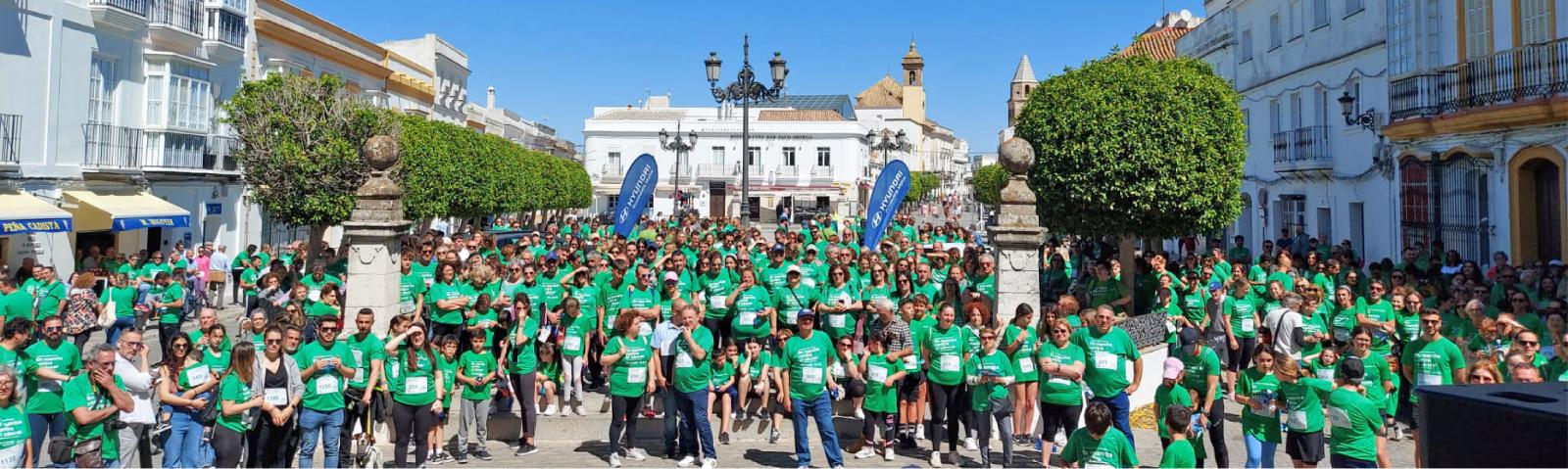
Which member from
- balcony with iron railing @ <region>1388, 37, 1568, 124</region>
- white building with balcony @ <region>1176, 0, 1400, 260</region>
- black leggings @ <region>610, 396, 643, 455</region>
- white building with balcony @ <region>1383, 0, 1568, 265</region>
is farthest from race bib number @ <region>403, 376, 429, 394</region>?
white building with balcony @ <region>1176, 0, 1400, 260</region>

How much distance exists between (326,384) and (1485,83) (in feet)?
58.0

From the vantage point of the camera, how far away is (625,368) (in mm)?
8711

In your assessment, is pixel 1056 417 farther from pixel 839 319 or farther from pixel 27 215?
pixel 27 215

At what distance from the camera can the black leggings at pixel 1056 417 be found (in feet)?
26.9

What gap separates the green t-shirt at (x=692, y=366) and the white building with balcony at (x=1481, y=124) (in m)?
13.5

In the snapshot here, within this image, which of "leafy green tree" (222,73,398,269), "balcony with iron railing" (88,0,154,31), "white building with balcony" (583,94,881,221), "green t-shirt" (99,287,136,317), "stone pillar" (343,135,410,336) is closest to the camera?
"stone pillar" (343,135,410,336)

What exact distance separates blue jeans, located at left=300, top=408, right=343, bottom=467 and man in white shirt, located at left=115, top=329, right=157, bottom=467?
3.61ft

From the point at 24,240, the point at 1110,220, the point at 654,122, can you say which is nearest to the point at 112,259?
the point at 24,240

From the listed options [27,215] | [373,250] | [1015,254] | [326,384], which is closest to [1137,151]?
[1015,254]

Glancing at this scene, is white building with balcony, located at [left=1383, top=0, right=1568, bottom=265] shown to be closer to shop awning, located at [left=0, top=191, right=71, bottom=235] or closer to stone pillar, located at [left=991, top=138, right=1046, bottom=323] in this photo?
stone pillar, located at [left=991, top=138, right=1046, bottom=323]

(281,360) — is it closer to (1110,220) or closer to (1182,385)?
(1182,385)

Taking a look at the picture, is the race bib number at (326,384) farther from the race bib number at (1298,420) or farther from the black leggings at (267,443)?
the race bib number at (1298,420)

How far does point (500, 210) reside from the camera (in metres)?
33.9

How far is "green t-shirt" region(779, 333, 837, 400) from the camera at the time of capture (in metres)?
8.33
